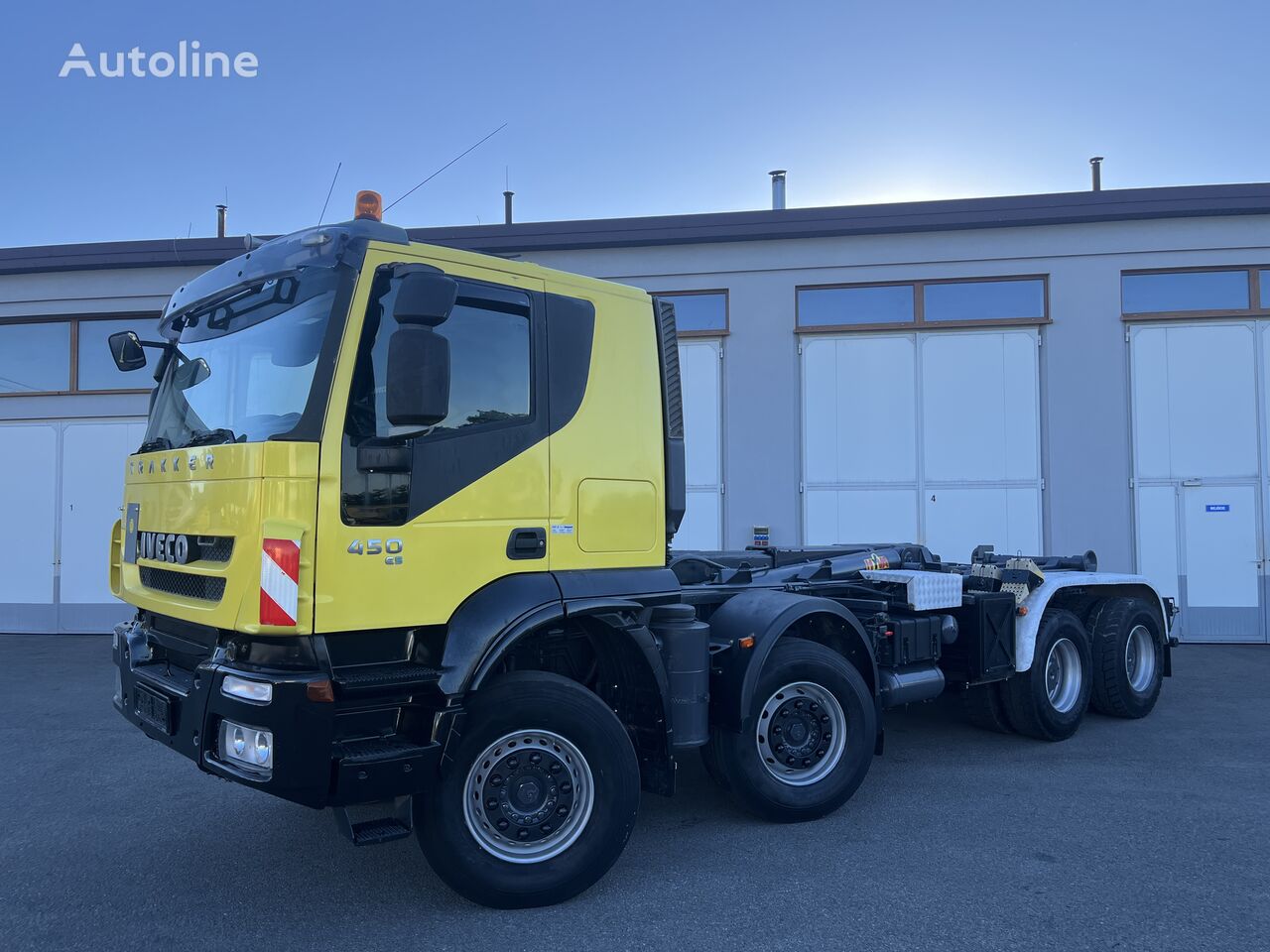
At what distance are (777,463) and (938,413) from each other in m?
2.14

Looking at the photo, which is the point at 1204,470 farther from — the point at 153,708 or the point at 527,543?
the point at 153,708

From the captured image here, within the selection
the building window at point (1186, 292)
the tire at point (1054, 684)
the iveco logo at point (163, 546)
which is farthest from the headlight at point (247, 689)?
the building window at point (1186, 292)

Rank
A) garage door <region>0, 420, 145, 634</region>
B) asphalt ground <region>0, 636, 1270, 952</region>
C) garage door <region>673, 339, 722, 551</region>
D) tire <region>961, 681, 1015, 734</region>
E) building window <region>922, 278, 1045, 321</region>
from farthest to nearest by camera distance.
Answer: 1. garage door <region>0, 420, 145, 634</region>
2. garage door <region>673, 339, 722, 551</region>
3. building window <region>922, 278, 1045, 321</region>
4. tire <region>961, 681, 1015, 734</region>
5. asphalt ground <region>0, 636, 1270, 952</region>

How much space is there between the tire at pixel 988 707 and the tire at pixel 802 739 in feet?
6.76

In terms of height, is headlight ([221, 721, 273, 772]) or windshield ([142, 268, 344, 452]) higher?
windshield ([142, 268, 344, 452])

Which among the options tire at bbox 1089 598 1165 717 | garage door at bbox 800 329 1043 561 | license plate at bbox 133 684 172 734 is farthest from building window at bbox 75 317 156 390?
tire at bbox 1089 598 1165 717

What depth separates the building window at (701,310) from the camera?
12016mm

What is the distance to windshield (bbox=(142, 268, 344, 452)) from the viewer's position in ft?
12.2

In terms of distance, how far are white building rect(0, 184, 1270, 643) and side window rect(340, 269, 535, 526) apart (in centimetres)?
783

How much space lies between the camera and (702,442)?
468 inches

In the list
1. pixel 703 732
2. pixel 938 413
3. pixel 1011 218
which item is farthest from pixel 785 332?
pixel 703 732

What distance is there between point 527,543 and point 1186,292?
431 inches

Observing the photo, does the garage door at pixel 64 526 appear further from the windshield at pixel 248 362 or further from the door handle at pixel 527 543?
the door handle at pixel 527 543

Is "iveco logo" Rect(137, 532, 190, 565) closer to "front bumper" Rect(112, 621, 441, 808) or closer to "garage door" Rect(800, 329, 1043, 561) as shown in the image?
"front bumper" Rect(112, 621, 441, 808)
